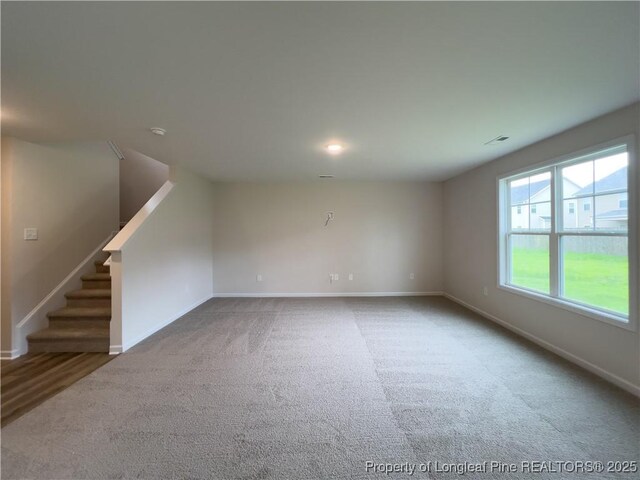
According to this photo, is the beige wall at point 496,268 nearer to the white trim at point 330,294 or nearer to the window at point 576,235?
the window at point 576,235

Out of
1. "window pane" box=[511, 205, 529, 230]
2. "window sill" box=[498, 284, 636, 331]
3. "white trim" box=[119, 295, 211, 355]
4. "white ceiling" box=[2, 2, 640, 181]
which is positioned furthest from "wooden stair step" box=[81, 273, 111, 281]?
"window pane" box=[511, 205, 529, 230]

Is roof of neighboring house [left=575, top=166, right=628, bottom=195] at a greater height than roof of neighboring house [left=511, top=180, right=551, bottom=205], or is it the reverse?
roof of neighboring house [left=511, top=180, right=551, bottom=205]

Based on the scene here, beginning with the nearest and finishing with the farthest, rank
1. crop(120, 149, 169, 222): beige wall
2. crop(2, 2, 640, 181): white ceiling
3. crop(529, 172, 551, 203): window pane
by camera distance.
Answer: crop(2, 2, 640, 181): white ceiling, crop(529, 172, 551, 203): window pane, crop(120, 149, 169, 222): beige wall

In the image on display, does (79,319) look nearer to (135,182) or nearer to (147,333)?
(147,333)

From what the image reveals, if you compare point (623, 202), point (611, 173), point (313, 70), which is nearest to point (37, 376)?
point (313, 70)

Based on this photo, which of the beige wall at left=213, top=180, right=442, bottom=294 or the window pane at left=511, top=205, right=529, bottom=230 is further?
the beige wall at left=213, top=180, right=442, bottom=294

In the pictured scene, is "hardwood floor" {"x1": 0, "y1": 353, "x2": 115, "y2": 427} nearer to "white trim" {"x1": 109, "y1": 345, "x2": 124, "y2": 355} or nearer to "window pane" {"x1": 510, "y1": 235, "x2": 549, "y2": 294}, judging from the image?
"white trim" {"x1": 109, "y1": 345, "x2": 124, "y2": 355}

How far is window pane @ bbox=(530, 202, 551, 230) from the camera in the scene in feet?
9.86

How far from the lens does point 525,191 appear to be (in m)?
3.35

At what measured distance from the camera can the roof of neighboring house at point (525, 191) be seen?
121 inches

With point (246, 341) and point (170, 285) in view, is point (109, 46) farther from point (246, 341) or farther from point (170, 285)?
point (170, 285)

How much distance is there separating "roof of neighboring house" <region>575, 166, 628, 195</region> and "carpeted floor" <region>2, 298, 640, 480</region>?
5.73ft

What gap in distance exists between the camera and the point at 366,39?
1.37 metres

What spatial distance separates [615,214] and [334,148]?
2.82 meters
